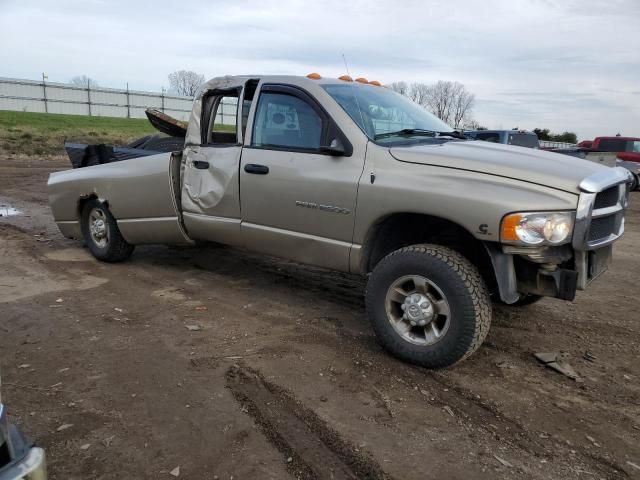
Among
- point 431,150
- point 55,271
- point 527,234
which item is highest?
point 431,150

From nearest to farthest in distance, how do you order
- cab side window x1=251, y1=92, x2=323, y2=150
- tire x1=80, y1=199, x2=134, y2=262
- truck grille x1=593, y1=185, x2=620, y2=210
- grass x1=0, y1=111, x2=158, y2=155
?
1. truck grille x1=593, y1=185, x2=620, y2=210
2. cab side window x1=251, y1=92, x2=323, y2=150
3. tire x1=80, y1=199, x2=134, y2=262
4. grass x1=0, y1=111, x2=158, y2=155

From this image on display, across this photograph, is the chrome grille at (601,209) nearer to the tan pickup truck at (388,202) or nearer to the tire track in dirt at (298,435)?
the tan pickup truck at (388,202)

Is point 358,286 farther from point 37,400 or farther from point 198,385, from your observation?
point 37,400

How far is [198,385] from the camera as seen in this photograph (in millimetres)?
3365

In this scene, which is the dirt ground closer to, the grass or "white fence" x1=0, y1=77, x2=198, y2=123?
the grass

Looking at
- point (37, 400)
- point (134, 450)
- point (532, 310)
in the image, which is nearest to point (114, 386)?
point (37, 400)

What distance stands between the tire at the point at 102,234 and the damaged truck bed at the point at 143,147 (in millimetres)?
599

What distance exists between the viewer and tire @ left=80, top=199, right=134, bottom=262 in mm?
6094

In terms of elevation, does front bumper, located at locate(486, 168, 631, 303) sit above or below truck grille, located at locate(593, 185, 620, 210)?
below

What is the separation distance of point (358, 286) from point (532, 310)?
171cm

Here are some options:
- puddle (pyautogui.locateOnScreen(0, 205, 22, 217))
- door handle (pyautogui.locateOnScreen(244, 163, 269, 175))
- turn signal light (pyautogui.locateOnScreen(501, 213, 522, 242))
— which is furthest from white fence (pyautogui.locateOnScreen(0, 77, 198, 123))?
turn signal light (pyautogui.locateOnScreen(501, 213, 522, 242))

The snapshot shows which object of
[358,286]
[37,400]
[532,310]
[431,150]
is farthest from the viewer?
[358,286]

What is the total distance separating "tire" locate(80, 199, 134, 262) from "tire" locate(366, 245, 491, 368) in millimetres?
3573

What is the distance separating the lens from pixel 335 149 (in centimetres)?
400
